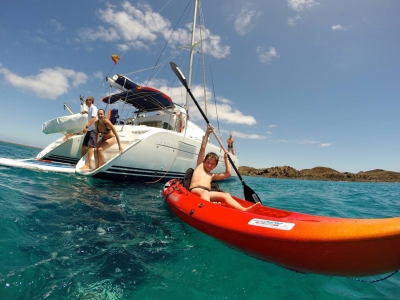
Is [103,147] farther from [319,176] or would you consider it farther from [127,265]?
[319,176]

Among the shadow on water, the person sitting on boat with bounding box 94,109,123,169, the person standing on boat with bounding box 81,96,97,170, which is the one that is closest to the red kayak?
the shadow on water

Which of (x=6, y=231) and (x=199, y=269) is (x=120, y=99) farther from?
(x=199, y=269)

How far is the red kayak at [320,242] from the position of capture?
1.91 m

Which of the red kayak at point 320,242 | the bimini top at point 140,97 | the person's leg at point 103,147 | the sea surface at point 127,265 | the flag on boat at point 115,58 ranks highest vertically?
the flag on boat at point 115,58

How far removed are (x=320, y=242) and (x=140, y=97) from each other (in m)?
9.09

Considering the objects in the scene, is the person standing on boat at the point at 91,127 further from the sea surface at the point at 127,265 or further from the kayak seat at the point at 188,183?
the kayak seat at the point at 188,183

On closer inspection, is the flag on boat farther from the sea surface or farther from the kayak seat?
the sea surface

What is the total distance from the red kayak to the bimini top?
7.16m

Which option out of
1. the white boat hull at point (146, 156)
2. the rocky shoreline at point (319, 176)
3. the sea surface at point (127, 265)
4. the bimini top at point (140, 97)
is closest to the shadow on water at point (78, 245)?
the sea surface at point (127, 265)

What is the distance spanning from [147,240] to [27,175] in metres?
5.54

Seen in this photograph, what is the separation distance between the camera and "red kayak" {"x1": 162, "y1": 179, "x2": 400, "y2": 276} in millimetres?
1906

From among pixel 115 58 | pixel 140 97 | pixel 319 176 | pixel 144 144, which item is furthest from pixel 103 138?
pixel 319 176

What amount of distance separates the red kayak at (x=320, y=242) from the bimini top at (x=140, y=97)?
716 centimetres

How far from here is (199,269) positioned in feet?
8.15
